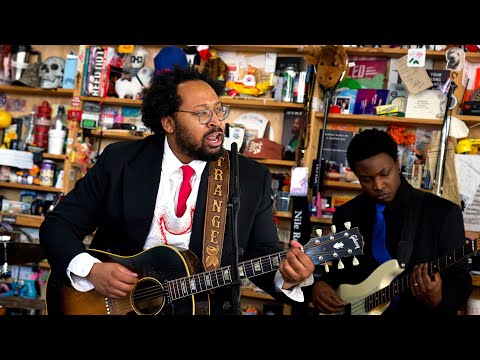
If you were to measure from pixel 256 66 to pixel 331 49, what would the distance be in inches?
30.2

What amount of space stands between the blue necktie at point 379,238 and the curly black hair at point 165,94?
1142 millimetres

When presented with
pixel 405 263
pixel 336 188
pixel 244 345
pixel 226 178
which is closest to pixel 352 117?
pixel 336 188

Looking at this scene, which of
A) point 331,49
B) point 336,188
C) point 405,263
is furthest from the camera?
point 336,188

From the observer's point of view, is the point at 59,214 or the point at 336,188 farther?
the point at 336,188

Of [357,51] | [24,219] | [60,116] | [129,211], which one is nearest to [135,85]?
[60,116]

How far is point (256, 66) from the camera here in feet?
16.5

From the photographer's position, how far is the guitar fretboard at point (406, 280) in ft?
9.21

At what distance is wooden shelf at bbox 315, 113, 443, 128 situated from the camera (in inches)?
174

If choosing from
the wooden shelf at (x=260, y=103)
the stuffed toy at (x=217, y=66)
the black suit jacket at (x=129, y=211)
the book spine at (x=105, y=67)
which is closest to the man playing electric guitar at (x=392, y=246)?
the black suit jacket at (x=129, y=211)

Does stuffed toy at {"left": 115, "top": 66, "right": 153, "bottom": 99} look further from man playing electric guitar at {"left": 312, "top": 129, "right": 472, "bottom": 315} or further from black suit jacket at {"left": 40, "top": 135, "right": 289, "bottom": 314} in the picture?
black suit jacket at {"left": 40, "top": 135, "right": 289, "bottom": 314}

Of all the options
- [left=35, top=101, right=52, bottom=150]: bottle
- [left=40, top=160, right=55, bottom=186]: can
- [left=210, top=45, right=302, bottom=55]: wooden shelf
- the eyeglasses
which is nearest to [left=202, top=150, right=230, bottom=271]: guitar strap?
the eyeglasses

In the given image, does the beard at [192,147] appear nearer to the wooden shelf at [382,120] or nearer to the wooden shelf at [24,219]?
the wooden shelf at [382,120]

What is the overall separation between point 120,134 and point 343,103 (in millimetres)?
1797
